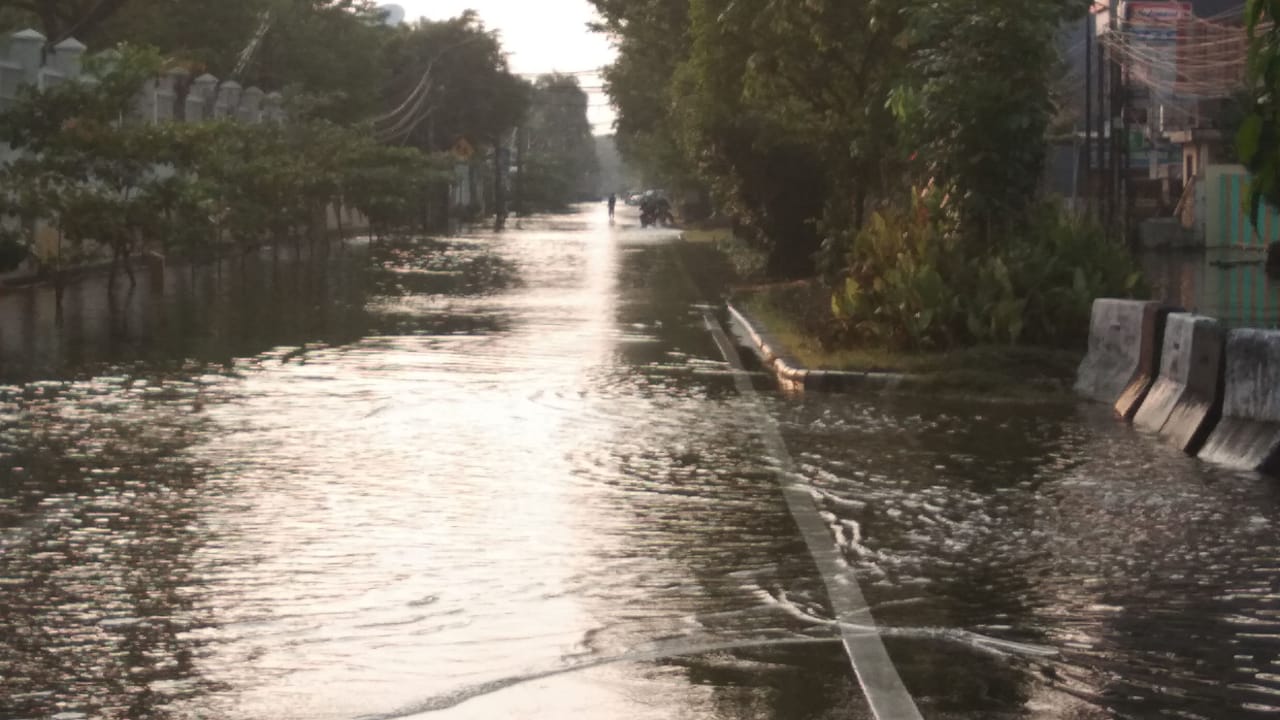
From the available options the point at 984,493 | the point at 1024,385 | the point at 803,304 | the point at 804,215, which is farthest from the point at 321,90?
the point at 984,493

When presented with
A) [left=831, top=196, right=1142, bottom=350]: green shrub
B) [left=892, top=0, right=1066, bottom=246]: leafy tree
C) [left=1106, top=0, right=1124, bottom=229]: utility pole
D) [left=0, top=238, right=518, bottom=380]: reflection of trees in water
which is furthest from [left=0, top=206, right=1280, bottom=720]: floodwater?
[left=1106, top=0, right=1124, bottom=229]: utility pole

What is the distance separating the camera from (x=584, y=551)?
1000 cm

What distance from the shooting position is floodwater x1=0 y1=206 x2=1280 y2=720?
7207 millimetres

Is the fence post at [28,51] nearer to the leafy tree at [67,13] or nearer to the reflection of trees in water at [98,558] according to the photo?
the leafy tree at [67,13]

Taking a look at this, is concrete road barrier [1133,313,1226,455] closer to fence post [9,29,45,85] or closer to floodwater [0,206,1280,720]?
floodwater [0,206,1280,720]

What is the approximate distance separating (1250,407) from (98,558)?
7.82 m

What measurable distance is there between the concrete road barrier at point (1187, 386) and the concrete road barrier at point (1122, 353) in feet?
1.48

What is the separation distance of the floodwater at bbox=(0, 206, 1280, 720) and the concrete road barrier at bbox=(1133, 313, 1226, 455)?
37 centimetres

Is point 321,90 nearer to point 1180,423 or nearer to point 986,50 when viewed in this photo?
point 986,50

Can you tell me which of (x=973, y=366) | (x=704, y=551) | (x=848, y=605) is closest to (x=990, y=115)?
(x=973, y=366)

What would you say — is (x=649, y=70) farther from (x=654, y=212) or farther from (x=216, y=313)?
(x=216, y=313)

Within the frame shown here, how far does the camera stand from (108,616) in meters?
8.38

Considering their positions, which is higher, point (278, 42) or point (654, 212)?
point (278, 42)

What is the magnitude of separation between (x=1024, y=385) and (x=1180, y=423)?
3.55 meters
